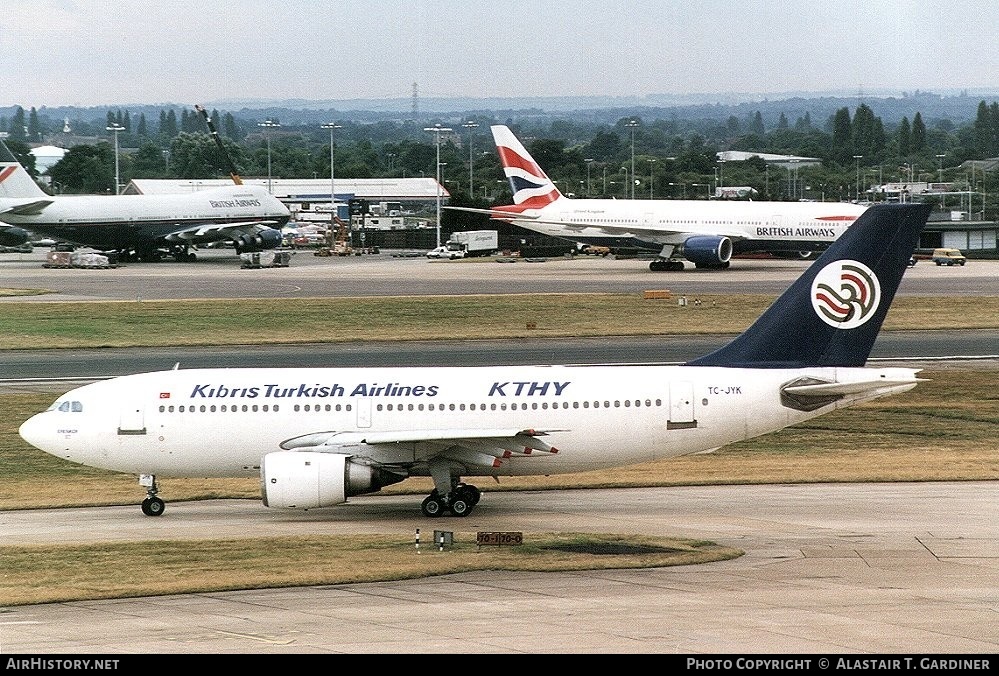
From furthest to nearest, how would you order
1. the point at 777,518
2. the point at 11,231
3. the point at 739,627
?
the point at 11,231, the point at 777,518, the point at 739,627

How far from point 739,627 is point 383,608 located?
6.84 metres

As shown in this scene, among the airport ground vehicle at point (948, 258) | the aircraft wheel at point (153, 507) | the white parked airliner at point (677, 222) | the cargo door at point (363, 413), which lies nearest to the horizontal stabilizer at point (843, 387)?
the cargo door at point (363, 413)

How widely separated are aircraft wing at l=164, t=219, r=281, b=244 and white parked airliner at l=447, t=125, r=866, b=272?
27.0m

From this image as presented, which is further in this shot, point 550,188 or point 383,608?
point 550,188

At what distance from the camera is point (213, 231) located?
13075 cm

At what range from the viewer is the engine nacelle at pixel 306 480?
3453cm

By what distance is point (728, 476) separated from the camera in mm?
41688

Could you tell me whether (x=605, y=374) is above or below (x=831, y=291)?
below

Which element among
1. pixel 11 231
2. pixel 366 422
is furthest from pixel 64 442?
pixel 11 231

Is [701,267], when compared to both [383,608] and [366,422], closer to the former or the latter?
[366,422]

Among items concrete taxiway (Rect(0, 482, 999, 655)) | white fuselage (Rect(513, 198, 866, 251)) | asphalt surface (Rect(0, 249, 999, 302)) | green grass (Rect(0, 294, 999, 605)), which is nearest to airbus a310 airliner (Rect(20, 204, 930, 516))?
concrete taxiway (Rect(0, 482, 999, 655))

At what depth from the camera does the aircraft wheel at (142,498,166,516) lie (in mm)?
37062

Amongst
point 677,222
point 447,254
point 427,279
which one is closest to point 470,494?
point 427,279

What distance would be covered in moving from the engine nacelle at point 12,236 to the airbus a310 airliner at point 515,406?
4542 inches
